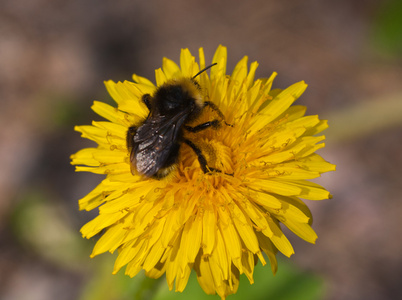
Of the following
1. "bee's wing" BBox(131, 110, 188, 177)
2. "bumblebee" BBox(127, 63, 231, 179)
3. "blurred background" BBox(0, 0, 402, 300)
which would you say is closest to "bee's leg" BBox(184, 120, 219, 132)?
"bumblebee" BBox(127, 63, 231, 179)

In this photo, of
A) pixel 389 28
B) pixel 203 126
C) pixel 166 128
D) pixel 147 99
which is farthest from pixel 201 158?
pixel 389 28

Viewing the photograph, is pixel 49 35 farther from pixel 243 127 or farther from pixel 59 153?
pixel 243 127

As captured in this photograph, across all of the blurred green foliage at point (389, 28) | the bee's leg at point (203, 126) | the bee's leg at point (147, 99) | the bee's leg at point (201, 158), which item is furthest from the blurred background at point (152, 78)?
the bee's leg at point (147, 99)

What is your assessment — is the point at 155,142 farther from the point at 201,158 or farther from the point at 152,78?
the point at 152,78

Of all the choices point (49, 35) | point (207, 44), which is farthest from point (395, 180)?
point (49, 35)

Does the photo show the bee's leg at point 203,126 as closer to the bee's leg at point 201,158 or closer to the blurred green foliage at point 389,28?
the bee's leg at point 201,158

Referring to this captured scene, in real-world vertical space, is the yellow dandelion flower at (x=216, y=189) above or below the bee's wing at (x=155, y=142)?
below

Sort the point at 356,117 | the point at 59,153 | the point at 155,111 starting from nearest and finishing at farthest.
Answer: the point at 155,111, the point at 356,117, the point at 59,153

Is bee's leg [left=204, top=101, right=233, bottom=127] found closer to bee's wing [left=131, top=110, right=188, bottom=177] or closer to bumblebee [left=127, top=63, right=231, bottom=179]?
bumblebee [left=127, top=63, right=231, bottom=179]
